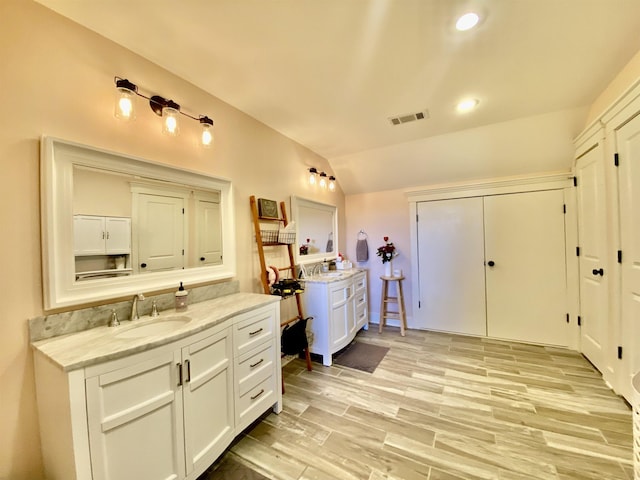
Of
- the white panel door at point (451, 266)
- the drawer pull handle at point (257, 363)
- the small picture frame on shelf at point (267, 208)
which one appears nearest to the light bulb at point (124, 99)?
the small picture frame on shelf at point (267, 208)

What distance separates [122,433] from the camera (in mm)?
1075

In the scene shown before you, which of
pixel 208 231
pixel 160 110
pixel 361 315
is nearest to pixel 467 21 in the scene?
pixel 160 110

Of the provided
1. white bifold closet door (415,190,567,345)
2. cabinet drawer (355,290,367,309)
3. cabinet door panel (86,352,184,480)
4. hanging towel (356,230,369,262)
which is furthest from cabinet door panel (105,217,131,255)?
white bifold closet door (415,190,567,345)

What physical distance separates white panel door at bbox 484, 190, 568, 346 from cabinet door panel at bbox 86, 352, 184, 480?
364cm

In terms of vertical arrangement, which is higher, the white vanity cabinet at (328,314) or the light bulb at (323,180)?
the light bulb at (323,180)

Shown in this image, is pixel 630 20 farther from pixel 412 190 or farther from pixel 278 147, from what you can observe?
pixel 278 147

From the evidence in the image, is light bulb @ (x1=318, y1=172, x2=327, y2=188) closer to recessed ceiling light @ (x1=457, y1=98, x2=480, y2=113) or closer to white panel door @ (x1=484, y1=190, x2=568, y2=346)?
recessed ceiling light @ (x1=457, y1=98, x2=480, y2=113)

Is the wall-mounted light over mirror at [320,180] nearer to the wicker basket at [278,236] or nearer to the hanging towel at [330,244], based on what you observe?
the hanging towel at [330,244]

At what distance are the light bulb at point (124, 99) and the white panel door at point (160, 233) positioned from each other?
482 mm

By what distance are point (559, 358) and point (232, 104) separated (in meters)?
4.23

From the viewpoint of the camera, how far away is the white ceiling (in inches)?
52.9

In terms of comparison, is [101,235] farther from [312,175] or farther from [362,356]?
[362,356]

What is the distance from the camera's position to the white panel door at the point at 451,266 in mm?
Answer: 3406

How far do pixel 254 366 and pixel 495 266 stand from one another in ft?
10.5
